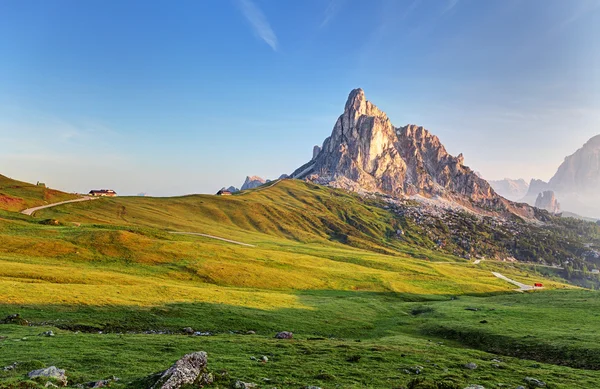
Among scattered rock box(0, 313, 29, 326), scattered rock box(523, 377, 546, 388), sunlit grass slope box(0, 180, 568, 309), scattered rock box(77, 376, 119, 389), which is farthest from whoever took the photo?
sunlit grass slope box(0, 180, 568, 309)

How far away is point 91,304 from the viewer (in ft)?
155

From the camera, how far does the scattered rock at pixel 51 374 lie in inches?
780

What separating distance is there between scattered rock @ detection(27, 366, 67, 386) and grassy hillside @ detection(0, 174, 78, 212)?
147 metres

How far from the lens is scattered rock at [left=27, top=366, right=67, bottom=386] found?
1982 cm

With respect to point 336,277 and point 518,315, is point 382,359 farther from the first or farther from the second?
point 336,277

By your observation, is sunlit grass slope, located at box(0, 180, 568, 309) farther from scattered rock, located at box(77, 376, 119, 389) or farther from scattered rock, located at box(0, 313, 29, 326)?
scattered rock, located at box(77, 376, 119, 389)

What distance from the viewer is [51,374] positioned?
2044 cm

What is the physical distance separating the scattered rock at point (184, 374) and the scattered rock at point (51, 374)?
5794 millimetres

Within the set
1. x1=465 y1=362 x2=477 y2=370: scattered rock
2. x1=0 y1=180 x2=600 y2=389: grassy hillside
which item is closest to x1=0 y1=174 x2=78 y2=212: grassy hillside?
x1=0 y1=180 x2=600 y2=389: grassy hillside

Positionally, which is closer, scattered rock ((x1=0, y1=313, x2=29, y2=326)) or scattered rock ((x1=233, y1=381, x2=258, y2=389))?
scattered rock ((x1=233, y1=381, x2=258, y2=389))

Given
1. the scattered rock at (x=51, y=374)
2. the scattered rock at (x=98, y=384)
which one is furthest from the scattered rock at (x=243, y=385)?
the scattered rock at (x=51, y=374)

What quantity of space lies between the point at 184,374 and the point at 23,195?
615ft

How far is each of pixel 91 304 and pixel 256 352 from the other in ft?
95.2

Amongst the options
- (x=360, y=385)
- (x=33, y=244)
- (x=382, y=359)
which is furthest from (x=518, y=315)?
(x=33, y=244)
